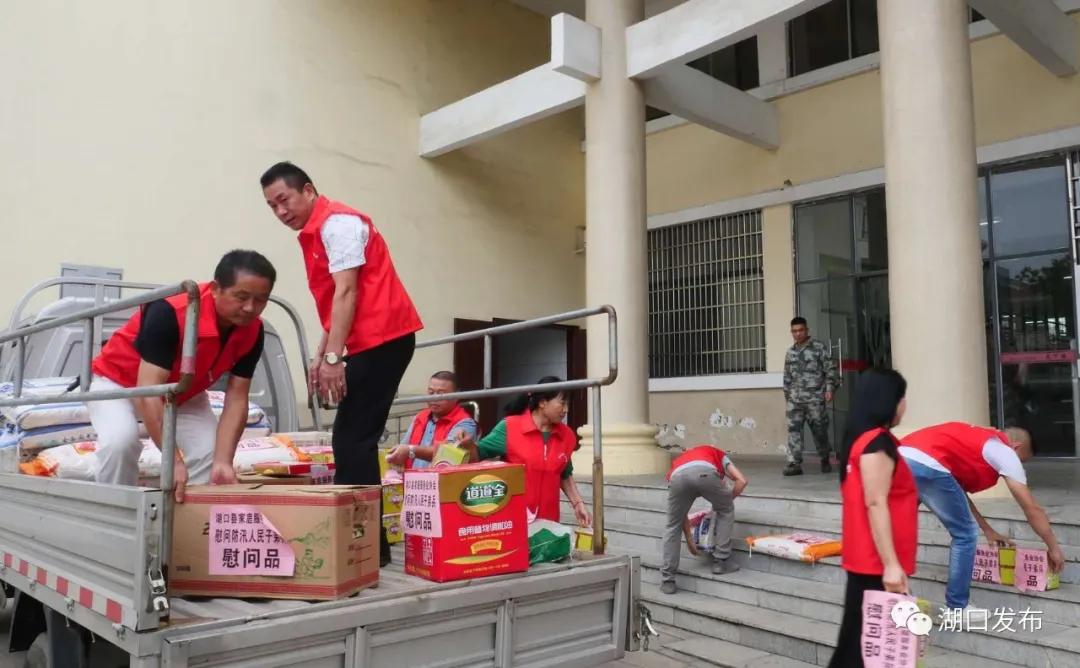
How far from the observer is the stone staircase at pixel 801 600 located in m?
4.23

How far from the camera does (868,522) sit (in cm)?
335

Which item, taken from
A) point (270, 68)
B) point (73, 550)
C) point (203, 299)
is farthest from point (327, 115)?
point (73, 550)

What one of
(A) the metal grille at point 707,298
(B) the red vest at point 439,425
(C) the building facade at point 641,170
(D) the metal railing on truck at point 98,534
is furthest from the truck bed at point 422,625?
(A) the metal grille at point 707,298

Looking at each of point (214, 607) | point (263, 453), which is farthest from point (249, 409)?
point (214, 607)

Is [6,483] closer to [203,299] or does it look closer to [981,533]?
[203,299]

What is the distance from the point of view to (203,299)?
10.2 ft

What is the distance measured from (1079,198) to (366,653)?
9113 millimetres

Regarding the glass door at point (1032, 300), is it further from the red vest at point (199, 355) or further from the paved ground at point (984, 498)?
the red vest at point (199, 355)

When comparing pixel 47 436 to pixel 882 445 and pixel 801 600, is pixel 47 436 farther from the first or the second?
pixel 801 600

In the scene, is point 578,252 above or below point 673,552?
above

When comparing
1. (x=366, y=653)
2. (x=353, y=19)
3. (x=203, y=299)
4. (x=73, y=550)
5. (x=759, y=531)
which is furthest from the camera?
(x=353, y=19)

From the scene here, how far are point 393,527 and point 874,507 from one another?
6.41 ft

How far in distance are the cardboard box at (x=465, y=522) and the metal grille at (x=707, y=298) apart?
28.2 ft

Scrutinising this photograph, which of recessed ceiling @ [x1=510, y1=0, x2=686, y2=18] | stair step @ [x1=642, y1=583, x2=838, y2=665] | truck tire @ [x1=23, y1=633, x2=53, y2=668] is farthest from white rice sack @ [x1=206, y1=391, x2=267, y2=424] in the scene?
recessed ceiling @ [x1=510, y1=0, x2=686, y2=18]
